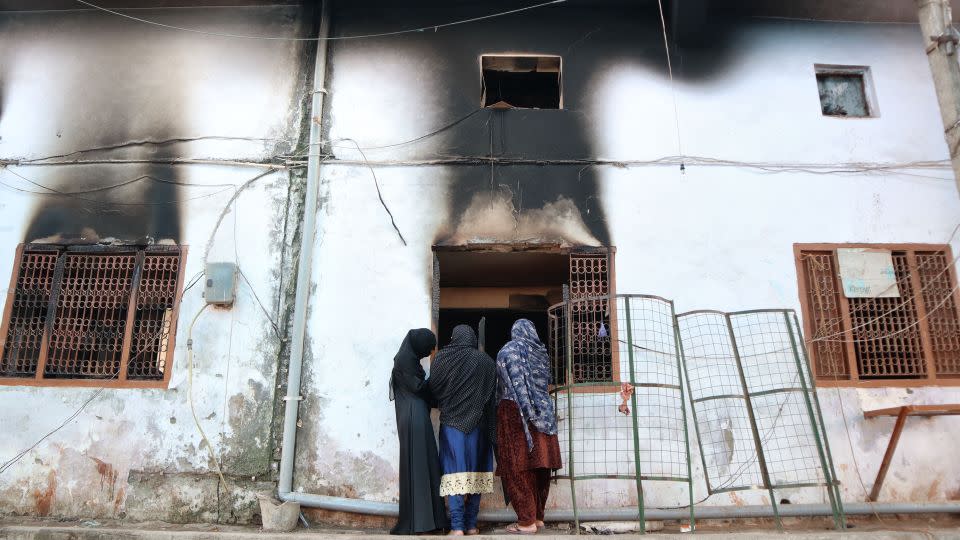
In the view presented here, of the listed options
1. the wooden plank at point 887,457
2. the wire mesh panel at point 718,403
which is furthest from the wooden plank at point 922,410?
the wire mesh panel at point 718,403

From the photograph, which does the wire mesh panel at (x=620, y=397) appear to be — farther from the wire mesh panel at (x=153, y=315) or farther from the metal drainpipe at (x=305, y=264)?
the wire mesh panel at (x=153, y=315)

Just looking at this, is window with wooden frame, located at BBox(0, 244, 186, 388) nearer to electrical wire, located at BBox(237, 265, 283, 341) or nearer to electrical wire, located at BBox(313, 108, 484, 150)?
electrical wire, located at BBox(237, 265, 283, 341)

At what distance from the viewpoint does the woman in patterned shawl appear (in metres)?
5.73

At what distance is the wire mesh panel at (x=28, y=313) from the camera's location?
272 inches

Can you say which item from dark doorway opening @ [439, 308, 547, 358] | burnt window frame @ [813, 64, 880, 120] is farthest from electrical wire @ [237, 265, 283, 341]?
burnt window frame @ [813, 64, 880, 120]

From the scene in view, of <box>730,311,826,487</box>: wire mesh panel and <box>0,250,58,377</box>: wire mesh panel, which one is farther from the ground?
<box>0,250,58,377</box>: wire mesh panel

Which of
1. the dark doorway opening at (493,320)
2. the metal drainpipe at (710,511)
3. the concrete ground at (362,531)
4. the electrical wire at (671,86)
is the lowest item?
the concrete ground at (362,531)

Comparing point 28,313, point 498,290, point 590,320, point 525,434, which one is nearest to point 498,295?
point 498,290

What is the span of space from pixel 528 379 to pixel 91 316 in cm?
411

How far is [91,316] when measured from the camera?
6922mm

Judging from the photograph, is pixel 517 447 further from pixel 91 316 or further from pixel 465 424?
pixel 91 316

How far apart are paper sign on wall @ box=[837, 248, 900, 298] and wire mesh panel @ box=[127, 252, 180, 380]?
20.1 ft

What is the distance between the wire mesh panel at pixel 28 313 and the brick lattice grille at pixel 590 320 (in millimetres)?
4873

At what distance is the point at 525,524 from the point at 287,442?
7.07ft
